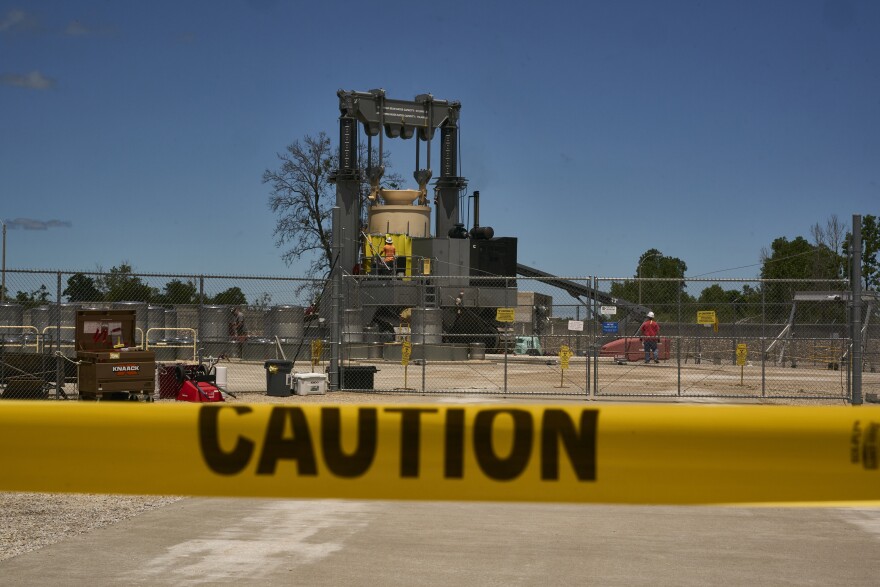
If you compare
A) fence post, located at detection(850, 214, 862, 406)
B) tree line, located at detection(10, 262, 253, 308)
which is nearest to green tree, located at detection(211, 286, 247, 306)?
tree line, located at detection(10, 262, 253, 308)

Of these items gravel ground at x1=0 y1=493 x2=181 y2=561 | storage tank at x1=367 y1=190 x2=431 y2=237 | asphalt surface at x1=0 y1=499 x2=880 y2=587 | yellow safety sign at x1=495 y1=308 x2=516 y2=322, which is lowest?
gravel ground at x1=0 y1=493 x2=181 y2=561

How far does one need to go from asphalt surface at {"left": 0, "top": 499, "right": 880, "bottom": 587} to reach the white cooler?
11.0 metres

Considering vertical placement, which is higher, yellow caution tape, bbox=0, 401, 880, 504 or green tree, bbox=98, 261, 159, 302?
green tree, bbox=98, 261, 159, 302

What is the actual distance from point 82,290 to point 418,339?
11.7 meters

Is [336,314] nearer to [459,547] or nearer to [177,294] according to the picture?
[177,294]

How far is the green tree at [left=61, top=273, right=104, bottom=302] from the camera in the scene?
19.9m

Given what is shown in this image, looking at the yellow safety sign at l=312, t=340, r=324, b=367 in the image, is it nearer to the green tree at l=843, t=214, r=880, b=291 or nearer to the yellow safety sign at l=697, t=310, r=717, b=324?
the yellow safety sign at l=697, t=310, r=717, b=324

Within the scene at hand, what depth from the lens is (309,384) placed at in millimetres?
19906

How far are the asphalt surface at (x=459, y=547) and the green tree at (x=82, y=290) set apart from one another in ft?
40.8

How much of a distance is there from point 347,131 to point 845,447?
30.6 metres

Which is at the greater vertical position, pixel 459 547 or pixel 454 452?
pixel 454 452

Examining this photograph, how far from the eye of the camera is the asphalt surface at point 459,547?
6.05 metres

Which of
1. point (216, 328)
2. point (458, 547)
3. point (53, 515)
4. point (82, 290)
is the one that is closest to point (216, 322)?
point (216, 328)

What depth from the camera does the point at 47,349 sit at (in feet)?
71.9
